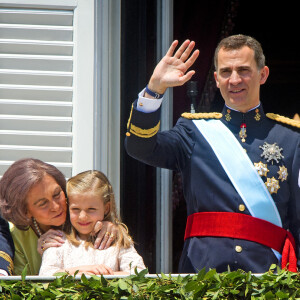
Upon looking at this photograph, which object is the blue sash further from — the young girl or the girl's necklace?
the girl's necklace

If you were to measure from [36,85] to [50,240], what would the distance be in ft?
3.47

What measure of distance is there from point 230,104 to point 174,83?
0.34 m

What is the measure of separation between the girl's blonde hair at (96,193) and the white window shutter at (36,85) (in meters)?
0.62

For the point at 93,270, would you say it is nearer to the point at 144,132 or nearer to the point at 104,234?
the point at 104,234

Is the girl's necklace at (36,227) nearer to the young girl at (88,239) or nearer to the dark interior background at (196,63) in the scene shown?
the young girl at (88,239)

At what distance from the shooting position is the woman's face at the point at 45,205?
3.87 m

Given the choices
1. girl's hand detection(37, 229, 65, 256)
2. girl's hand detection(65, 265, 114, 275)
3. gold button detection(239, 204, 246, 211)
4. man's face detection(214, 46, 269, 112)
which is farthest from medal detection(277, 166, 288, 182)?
girl's hand detection(37, 229, 65, 256)

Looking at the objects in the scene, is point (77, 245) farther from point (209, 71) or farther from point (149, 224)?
point (209, 71)

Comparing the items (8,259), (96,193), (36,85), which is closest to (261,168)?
(96,193)

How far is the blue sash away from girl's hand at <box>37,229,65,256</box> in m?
0.78

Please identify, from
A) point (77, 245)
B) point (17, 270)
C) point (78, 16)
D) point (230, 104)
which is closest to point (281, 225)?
point (230, 104)

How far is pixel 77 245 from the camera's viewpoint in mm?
3824

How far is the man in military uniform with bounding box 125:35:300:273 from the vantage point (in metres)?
3.81

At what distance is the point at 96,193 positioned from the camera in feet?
12.6
